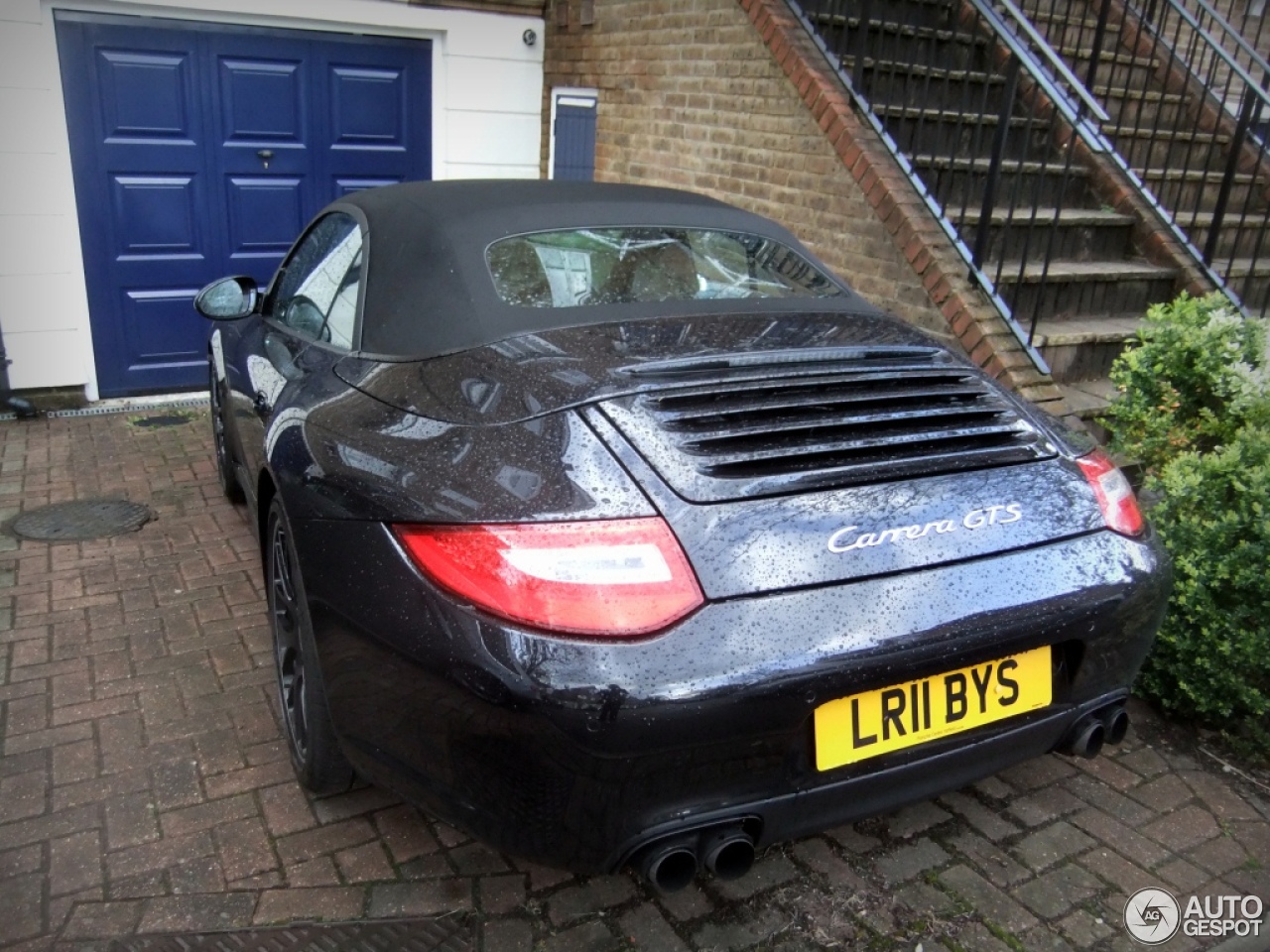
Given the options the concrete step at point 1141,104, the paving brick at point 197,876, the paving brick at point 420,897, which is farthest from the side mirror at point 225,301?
the concrete step at point 1141,104

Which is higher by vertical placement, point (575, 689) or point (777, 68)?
point (777, 68)

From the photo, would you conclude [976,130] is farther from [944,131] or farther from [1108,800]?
[1108,800]

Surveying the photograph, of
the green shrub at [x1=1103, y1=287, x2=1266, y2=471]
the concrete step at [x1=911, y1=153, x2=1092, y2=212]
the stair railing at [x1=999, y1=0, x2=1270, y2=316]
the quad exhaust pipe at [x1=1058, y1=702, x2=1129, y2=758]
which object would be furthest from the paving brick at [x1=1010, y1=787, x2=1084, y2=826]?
the stair railing at [x1=999, y1=0, x2=1270, y2=316]

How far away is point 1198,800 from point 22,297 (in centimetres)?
620

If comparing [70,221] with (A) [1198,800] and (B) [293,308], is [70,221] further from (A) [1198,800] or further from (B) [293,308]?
(A) [1198,800]

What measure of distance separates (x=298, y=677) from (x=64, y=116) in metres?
4.56

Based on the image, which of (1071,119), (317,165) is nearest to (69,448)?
(317,165)

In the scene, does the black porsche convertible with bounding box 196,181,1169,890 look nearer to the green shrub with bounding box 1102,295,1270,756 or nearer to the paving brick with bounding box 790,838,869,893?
the paving brick with bounding box 790,838,869,893

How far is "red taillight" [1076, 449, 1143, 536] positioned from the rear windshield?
0.98 meters

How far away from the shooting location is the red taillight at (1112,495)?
2.33m

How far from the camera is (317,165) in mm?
6652

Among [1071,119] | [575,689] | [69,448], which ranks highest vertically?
[1071,119]

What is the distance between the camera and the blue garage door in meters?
5.90

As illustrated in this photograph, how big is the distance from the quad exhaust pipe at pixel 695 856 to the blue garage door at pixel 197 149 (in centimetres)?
560
